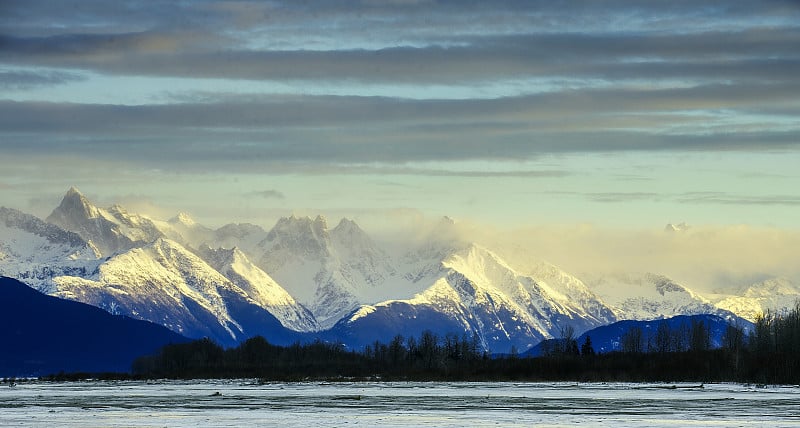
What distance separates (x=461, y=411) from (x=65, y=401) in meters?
51.2

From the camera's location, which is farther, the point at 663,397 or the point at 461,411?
the point at 663,397

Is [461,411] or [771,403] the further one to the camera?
[771,403]

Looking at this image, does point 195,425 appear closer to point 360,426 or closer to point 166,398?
point 360,426

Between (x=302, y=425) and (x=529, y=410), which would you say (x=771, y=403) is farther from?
(x=302, y=425)

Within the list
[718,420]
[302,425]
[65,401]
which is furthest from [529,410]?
[65,401]

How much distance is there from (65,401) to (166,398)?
436 inches

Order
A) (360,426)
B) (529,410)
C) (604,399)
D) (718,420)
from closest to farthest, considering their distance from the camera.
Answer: (360,426) < (718,420) < (529,410) < (604,399)

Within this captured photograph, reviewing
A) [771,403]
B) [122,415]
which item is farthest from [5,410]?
[771,403]

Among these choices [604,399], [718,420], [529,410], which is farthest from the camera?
[604,399]

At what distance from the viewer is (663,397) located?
148 metres

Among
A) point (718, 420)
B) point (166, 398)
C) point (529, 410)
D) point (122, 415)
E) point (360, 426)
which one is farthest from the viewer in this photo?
point (166, 398)

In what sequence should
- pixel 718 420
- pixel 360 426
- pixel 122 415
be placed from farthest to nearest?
1. pixel 122 415
2. pixel 718 420
3. pixel 360 426

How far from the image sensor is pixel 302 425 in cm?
9869

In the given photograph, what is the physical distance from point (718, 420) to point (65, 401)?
7490cm
